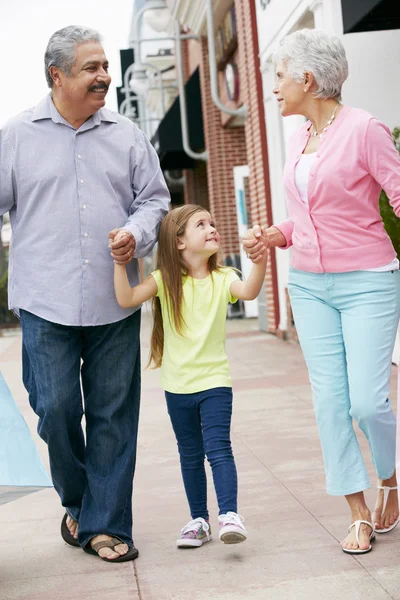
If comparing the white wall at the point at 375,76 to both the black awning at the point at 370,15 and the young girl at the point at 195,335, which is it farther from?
the young girl at the point at 195,335

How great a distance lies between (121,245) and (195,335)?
19.9 inches

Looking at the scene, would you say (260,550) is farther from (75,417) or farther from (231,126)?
(231,126)

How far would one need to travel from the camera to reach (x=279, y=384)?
9.02 metres

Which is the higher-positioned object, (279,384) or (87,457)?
(87,457)

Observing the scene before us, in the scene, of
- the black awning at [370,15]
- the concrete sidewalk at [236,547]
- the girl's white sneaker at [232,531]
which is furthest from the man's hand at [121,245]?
the black awning at [370,15]

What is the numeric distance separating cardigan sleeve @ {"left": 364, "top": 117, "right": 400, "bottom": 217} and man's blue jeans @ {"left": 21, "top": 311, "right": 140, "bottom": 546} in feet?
3.65

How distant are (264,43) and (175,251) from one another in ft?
29.8

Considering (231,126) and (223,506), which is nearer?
(223,506)

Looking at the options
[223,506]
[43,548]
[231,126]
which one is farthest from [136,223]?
[231,126]

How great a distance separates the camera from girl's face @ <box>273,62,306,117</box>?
3.97m

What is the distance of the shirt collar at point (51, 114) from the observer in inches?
159

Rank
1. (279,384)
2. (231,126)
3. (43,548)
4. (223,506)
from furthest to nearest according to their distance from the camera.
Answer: (231,126) → (279,384) → (43,548) → (223,506)

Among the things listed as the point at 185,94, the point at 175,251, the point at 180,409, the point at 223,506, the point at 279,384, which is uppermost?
the point at 185,94

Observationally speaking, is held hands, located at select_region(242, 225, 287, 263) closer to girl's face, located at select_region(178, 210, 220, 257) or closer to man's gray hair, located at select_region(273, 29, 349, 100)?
girl's face, located at select_region(178, 210, 220, 257)
